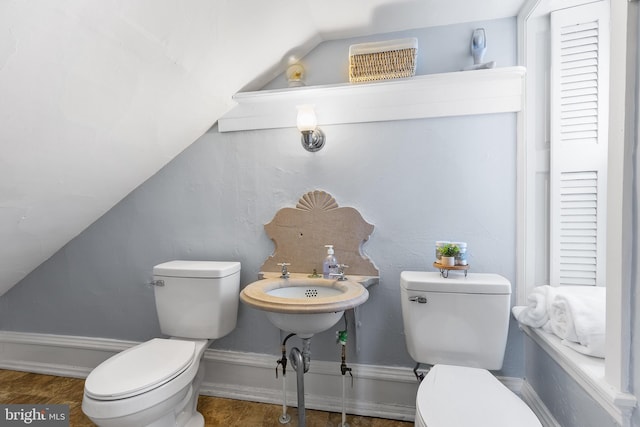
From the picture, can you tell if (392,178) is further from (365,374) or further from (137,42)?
(137,42)

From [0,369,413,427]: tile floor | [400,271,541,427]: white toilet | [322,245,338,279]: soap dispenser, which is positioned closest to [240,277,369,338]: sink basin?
[322,245,338,279]: soap dispenser

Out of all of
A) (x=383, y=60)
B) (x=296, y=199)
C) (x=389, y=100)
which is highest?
(x=383, y=60)

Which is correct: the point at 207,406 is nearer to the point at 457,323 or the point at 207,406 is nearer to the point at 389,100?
the point at 457,323

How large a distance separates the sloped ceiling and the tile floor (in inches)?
26.6

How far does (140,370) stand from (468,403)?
1198 mm

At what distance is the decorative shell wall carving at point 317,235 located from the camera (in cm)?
152

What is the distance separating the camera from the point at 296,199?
1.61 metres

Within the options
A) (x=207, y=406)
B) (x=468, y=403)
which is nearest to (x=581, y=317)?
(x=468, y=403)

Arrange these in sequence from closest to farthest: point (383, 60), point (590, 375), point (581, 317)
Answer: point (590, 375)
point (581, 317)
point (383, 60)

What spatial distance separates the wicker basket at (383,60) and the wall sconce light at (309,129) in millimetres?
258

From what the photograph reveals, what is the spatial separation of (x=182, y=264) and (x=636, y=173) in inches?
69.2

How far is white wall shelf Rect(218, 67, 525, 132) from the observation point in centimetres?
136

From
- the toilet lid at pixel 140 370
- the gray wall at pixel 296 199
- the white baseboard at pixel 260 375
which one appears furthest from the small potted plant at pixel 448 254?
the toilet lid at pixel 140 370

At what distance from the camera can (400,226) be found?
1.50m
